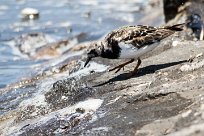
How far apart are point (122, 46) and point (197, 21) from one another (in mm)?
4771

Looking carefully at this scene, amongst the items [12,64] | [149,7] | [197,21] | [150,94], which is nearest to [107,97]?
[150,94]

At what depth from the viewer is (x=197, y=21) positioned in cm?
1080

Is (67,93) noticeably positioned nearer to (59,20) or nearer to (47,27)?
(47,27)

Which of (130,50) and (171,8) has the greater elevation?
(130,50)

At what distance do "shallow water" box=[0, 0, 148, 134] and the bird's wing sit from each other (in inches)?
50.5

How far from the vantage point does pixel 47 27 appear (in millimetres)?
19578

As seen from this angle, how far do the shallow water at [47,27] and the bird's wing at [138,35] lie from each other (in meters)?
1.28

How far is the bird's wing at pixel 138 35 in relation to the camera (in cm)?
644

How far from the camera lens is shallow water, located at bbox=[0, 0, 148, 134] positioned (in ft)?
27.1

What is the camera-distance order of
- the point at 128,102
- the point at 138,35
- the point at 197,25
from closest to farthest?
the point at 128,102, the point at 138,35, the point at 197,25

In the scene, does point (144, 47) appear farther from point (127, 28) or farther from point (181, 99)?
point (181, 99)

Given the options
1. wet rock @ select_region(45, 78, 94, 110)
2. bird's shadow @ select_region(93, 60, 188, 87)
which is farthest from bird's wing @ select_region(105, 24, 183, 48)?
wet rock @ select_region(45, 78, 94, 110)

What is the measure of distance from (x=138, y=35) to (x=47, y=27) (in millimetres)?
13330

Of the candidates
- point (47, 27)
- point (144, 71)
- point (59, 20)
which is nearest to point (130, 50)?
point (144, 71)
